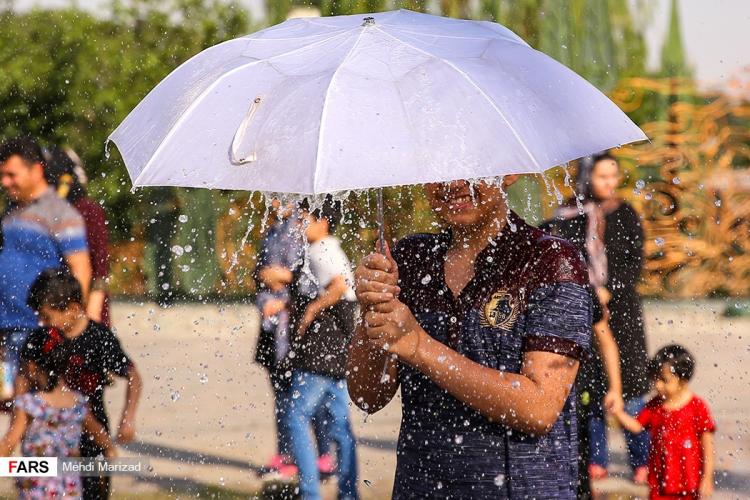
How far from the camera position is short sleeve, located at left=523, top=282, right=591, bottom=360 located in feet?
9.50

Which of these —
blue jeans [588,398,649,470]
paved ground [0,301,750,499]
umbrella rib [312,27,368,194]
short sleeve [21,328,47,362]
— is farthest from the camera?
paved ground [0,301,750,499]

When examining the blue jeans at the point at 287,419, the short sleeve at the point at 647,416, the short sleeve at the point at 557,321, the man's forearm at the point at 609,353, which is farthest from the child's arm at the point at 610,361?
the short sleeve at the point at 557,321

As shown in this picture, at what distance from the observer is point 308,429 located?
20.3ft

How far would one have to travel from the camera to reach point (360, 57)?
288 cm

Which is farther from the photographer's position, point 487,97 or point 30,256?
point 30,256

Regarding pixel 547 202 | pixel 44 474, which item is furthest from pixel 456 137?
pixel 547 202

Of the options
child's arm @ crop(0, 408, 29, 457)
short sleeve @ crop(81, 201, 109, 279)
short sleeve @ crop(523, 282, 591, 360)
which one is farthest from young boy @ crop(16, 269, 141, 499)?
short sleeve @ crop(523, 282, 591, 360)


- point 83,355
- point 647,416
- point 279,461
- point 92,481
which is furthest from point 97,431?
point 647,416

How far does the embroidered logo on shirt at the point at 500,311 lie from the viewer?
2.93m

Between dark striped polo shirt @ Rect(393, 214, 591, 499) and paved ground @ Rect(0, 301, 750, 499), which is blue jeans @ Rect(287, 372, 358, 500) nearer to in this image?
paved ground @ Rect(0, 301, 750, 499)

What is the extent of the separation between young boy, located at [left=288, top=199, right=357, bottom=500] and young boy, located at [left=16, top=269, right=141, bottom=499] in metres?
1.16

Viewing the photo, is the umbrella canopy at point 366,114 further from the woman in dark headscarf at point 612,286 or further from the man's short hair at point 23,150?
the man's short hair at point 23,150

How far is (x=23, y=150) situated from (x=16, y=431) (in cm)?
199

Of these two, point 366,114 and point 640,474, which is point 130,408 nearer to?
point 640,474
